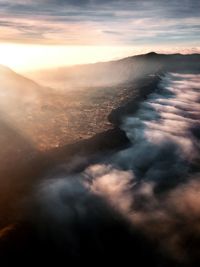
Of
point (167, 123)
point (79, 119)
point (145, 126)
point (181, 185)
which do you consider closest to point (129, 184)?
point (181, 185)

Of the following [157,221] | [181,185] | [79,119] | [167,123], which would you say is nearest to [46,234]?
[157,221]

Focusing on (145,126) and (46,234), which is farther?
(145,126)

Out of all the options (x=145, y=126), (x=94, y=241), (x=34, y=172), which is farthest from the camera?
(x=145, y=126)

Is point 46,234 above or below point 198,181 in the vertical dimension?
above

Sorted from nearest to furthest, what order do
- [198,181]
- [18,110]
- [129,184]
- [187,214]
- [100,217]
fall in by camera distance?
[100,217] < [187,214] < [129,184] < [198,181] < [18,110]

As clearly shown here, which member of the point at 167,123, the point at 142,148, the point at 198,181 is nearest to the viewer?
the point at 198,181

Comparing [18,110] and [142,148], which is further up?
[18,110]

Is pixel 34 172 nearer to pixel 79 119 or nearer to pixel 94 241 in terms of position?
pixel 94 241

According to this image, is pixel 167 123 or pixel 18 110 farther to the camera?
pixel 167 123

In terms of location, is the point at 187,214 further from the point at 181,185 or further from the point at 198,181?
the point at 198,181
